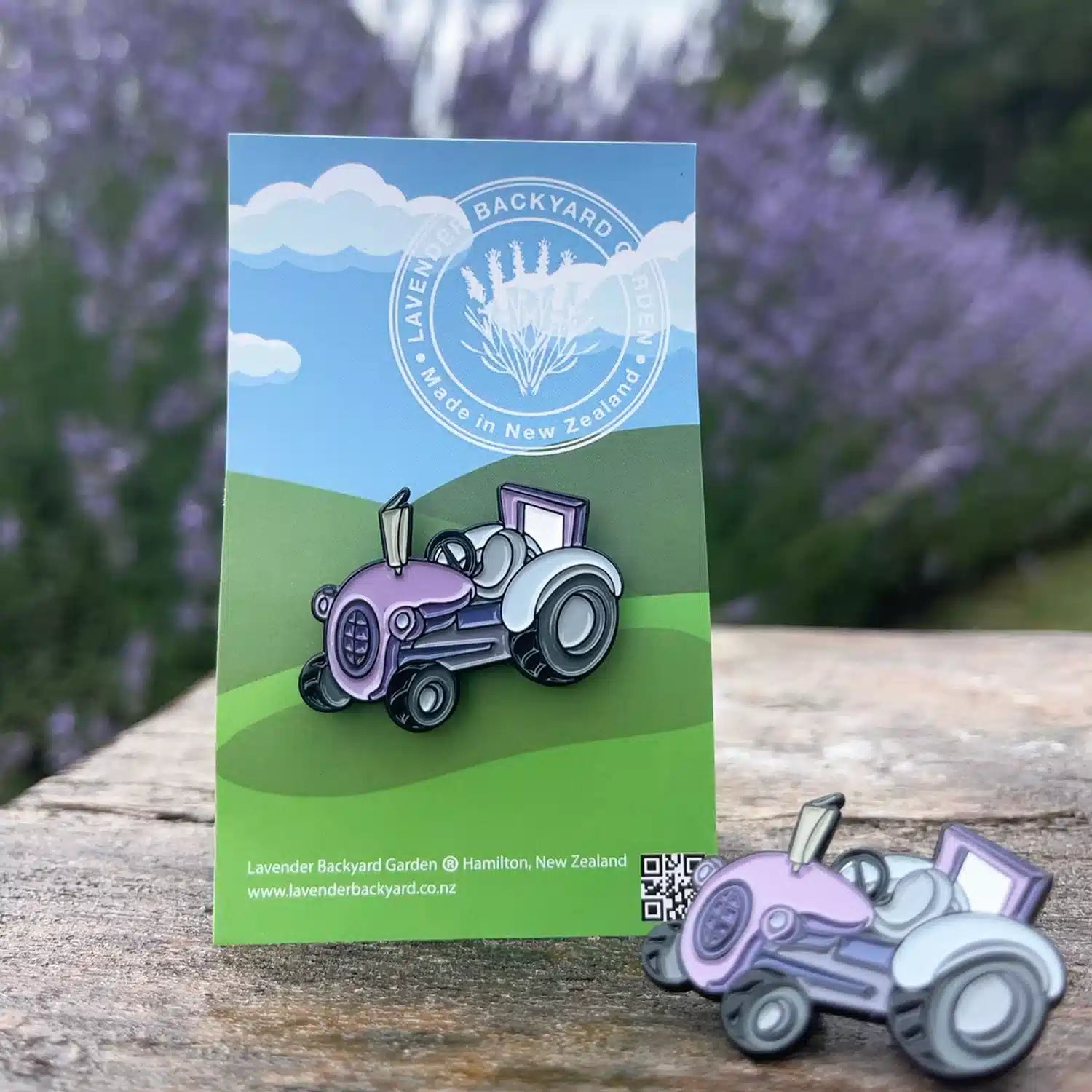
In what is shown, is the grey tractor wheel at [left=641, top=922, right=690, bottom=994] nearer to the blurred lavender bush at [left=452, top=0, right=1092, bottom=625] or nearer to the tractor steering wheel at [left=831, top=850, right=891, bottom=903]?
the tractor steering wheel at [left=831, top=850, right=891, bottom=903]

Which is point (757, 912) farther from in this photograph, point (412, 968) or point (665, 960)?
point (412, 968)

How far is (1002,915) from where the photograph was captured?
38cm

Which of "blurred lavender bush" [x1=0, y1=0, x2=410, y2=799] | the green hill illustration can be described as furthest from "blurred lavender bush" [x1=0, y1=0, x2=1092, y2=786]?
the green hill illustration

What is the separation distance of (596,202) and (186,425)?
34.2 inches

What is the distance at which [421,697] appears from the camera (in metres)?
0.50

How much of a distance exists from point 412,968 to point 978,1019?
236mm

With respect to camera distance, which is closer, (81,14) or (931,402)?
(81,14)

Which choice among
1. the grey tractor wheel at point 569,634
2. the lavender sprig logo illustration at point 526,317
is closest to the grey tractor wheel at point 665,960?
the grey tractor wheel at point 569,634

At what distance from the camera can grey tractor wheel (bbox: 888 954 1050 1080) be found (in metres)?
0.36

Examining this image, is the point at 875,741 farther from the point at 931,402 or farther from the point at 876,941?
the point at 931,402

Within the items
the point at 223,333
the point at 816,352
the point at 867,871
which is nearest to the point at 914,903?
the point at 867,871

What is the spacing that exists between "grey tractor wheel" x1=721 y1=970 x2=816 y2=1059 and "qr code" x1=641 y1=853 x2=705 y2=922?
10cm

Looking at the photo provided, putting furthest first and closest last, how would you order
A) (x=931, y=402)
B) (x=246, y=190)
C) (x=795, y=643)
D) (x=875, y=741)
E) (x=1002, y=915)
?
1. (x=931, y=402)
2. (x=795, y=643)
3. (x=875, y=741)
4. (x=246, y=190)
5. (x=1002, y=915)

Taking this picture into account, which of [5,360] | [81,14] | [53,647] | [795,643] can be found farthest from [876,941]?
[81,14]
